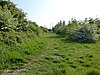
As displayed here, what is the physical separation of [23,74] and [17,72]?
48cm

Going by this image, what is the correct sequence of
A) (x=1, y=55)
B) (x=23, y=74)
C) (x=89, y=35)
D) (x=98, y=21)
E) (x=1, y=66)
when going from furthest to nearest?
(x=98, y=21) → (x=89, y=35) → (x=1, y=55) → (x=1, y=66) → (x=23, y=74)

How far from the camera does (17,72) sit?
31.5 ft

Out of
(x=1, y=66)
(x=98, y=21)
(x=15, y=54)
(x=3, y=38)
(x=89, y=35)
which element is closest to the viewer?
(x=1, y=66)

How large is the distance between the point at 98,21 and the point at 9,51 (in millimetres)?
27149

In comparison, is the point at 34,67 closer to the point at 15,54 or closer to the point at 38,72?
the point at 38,72

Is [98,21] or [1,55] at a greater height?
[98,21]

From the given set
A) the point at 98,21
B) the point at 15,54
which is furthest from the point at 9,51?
the point at 98,21

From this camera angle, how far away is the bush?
84.0 feet

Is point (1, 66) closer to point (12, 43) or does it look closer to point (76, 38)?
point (12, 43)

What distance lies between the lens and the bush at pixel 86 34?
25.6 m

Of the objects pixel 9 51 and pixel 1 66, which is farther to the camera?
pixel 9 51

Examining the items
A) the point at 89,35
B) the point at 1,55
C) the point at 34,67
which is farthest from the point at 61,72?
the point at 89,35

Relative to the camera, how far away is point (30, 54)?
13.8m

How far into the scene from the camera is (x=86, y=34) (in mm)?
26141
